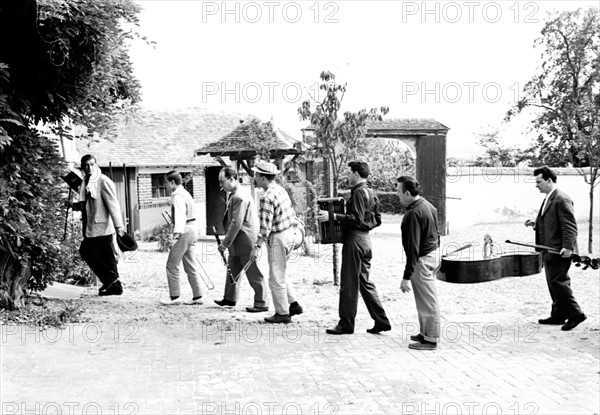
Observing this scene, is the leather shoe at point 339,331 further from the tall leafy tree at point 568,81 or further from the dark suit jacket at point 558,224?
the tall leafy tree at point 568,81

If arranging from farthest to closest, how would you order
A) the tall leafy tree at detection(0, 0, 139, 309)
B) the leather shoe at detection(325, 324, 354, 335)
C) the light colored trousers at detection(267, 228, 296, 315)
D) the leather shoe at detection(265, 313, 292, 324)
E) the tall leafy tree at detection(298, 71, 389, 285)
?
1. the tall leafy tree at detection(298, 71, 389, 285)
2. the leather shoe at detection(265, 313, 292, 324)
3. the light colored trousers at detection(267, 228, 296, 315)
4. the leather shoe at detection(325, 324, 354, 335)
5. the tall leafy tree at detection(0, 0, 139, 309)

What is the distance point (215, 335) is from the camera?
7.53 meters

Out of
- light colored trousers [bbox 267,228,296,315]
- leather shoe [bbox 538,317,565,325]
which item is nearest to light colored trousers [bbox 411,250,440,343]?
light colored trousers [bbox 267,228,296,315]

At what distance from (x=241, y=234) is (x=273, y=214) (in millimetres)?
837

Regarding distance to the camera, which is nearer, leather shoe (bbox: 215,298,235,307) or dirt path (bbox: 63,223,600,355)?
dirt path (bbox: 63,223,600,355)

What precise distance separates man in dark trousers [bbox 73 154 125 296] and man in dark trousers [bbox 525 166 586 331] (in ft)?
17.4

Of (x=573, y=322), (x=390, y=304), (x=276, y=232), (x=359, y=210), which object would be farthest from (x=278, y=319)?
(x=573, y=322)

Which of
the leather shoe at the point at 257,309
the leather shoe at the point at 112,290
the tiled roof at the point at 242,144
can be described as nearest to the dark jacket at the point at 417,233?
the leather shoe at the point at 257,309

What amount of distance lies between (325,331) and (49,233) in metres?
3.31

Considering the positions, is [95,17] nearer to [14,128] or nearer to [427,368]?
[14,128]

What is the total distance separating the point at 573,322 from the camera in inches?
314

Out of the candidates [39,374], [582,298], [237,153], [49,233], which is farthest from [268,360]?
[237,153]

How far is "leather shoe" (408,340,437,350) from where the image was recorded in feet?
22.9

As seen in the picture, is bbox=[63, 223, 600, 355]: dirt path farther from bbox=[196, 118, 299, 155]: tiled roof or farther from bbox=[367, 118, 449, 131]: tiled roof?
bbox=[367, 118, 449, 131]: tiled roof
